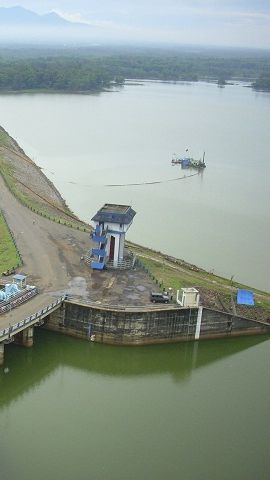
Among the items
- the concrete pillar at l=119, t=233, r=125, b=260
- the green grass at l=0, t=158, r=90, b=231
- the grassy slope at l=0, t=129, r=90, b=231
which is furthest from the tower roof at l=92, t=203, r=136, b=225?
the grassy slope at l=0, t=129, r=90, b=231

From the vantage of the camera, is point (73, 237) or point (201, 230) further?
point (201, 230)

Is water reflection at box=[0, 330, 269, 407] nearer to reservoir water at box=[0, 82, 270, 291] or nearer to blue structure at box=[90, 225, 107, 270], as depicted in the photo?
blue structure at box=[90, 225, 107, 270]

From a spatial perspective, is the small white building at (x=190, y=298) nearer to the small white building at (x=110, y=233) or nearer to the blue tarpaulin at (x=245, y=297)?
the blue tarpaulin at (x=245, y=297)

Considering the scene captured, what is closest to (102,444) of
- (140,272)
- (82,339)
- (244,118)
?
(82,339)

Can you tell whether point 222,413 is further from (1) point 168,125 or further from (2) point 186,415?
(1) point 168,125

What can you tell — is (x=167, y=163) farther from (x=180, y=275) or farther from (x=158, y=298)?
(x=158, y=298)

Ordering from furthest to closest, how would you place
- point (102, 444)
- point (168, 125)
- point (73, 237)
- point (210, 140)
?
1. point (168, 125)
2. point (210, 140)
3. point (73, 237)
4. point (102, 444)

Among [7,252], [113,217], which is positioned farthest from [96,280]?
[7,252]

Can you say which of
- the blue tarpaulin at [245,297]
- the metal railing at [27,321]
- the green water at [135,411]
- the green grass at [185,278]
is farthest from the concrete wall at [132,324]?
the green grass at [185,278]
